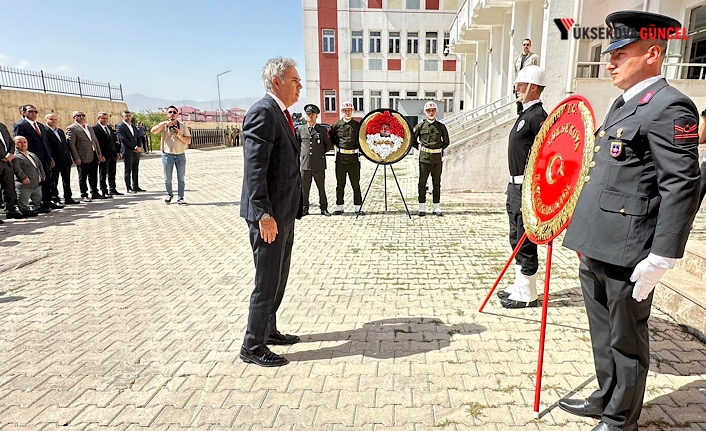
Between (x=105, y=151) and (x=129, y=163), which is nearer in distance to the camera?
(x=105, y=151)

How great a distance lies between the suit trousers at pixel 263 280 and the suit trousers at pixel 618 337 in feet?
6.67

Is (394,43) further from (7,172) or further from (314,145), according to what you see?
(7,172)

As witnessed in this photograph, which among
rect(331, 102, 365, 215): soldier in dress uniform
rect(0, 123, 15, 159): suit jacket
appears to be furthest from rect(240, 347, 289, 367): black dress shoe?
rect(0, 123, 15, 159): suit jacket

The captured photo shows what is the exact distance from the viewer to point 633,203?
216 centimetres

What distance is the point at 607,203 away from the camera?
88.7 inches

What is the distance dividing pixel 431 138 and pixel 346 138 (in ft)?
5.65

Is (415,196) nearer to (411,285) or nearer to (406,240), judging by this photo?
(406,240)

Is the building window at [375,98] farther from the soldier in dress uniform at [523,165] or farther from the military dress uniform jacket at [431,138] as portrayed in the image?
the soldier in dress uniform at [523,165]

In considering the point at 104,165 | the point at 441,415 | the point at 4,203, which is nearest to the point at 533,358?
the point at 441,415

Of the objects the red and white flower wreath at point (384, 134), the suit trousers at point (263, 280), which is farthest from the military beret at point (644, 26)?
the red and white flower wreath at point (384, 134)

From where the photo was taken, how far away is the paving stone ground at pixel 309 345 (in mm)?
2721

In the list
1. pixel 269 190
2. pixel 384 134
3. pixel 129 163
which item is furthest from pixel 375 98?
pixel 269 190

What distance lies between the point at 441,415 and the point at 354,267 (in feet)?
10.1

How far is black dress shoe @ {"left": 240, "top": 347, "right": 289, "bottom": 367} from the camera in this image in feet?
10.7
